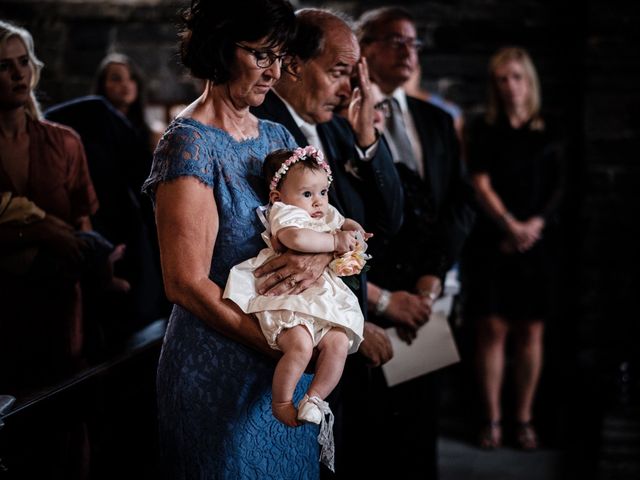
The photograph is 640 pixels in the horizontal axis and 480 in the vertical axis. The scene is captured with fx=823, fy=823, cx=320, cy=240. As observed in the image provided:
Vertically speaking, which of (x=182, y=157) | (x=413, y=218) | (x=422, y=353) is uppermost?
(x=182, y=157)

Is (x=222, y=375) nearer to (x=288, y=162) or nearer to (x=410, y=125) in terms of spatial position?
(x=288, y=162)

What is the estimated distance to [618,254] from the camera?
491cm

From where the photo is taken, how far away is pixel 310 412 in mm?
1562

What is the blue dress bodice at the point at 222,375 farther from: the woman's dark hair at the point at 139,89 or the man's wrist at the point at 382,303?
the woman's dark hair at the point at 139,89

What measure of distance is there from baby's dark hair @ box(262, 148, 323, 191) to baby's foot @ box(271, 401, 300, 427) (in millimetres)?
465

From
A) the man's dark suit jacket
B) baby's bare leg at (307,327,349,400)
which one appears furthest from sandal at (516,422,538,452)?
baby's bare leg at (307,327,349,400)

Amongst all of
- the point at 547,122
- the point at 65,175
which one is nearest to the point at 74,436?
the point at 65,175

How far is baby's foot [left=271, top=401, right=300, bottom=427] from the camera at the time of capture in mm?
1595

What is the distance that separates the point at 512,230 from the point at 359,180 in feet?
7.44

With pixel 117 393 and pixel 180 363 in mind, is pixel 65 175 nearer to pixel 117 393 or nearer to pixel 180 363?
pixel 117 393

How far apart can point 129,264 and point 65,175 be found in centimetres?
118

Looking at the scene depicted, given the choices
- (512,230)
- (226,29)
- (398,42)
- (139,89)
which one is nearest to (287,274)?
(226,29)

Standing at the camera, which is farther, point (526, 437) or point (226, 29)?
point (526, 437)

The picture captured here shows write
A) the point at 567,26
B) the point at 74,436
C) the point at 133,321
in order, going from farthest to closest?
the point at 567,26
the point at 133,321
the point at 74,436
